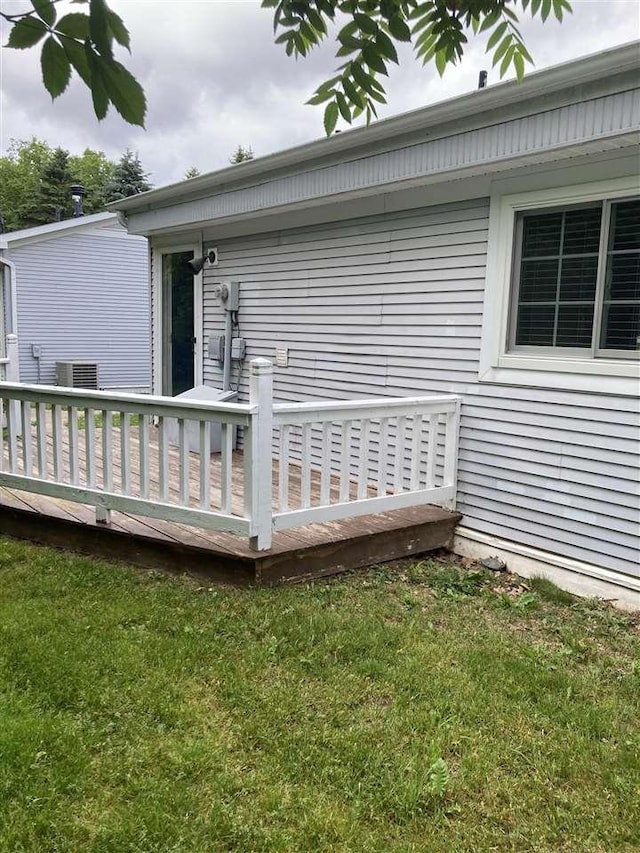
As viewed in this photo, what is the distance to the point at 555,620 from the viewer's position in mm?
3492

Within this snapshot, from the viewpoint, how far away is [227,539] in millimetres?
3883

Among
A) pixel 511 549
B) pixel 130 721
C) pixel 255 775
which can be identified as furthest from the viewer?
pixel 511 549

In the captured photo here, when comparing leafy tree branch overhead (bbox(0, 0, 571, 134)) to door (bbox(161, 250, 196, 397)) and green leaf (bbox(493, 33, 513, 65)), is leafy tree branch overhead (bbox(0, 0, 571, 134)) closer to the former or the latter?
green leaf (bbox(493, 33, 513, 65))

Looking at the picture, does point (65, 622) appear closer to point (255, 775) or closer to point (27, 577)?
point (27, 577)

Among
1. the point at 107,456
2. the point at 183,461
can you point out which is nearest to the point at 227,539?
the point at 183,461

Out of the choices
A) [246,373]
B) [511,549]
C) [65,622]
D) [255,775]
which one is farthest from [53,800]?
[246,373]

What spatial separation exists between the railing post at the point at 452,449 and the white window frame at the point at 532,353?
323 mm

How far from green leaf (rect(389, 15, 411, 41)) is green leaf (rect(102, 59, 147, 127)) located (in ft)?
2.21

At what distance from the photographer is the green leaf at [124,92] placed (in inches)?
38.8

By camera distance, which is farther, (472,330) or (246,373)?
(246,373)

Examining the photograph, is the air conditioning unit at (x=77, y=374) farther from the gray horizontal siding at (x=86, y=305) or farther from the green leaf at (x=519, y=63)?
the green leaf at (x=519, y=63)

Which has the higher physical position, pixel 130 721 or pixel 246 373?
pixel 246 373

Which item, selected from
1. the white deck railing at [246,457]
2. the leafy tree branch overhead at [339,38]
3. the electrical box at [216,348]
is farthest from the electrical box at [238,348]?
the leafy tree branch overhead at [339,38]

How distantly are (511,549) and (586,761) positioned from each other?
2045 millimetres
